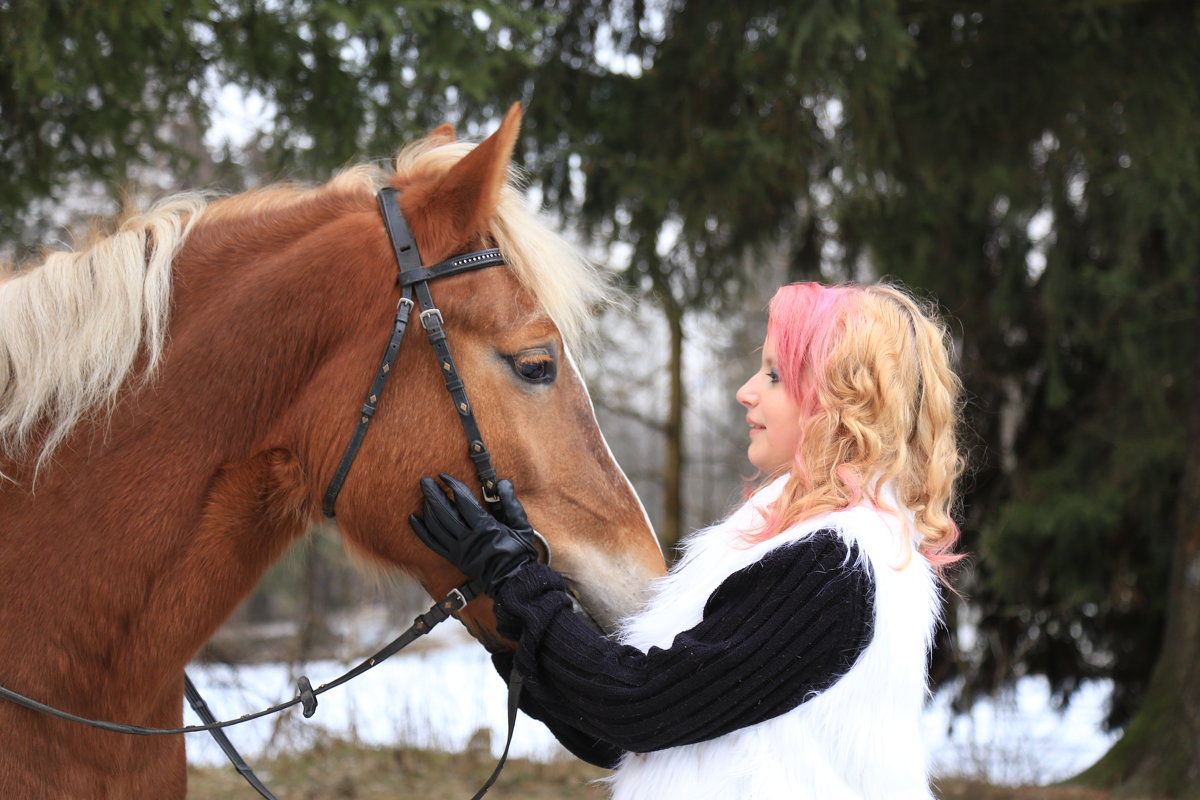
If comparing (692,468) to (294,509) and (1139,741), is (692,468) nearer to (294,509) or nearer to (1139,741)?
(1139,741)

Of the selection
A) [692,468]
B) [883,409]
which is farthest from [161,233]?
[692,468]

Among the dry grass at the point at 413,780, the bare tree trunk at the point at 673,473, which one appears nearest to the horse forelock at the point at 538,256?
the dry grass at the point at 413,780

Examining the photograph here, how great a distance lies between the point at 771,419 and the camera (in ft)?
6.18

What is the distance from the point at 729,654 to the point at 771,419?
0.48 metres

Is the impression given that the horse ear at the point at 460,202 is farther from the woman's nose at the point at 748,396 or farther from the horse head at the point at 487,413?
the woman's nose at the point at 748,396

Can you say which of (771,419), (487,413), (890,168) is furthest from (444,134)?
(890,168)

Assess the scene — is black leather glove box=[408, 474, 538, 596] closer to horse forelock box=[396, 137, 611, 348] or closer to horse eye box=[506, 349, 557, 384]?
horse eye box=[506, 349, 557, 384]

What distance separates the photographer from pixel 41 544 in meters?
1.81

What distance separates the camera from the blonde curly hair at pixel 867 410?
5.72 ft

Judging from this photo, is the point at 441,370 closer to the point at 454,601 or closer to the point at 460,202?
the point at 460,202

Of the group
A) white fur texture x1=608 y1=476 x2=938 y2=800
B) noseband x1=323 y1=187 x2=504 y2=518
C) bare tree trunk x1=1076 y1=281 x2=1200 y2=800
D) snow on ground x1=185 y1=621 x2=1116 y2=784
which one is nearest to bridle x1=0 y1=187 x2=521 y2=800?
noseband x1=323 y1=187 x2=504 y2=518

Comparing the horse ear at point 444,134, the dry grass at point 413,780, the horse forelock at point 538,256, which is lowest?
the dry grass at point 413,780

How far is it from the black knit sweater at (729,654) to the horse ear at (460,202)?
731 millimetres

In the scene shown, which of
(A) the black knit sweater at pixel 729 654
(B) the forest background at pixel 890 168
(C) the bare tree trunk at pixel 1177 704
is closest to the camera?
(A) the black knit sweater at pixel 729 654
